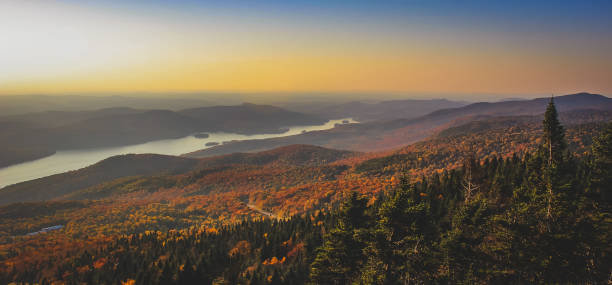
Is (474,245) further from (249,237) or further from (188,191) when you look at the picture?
(188,191)

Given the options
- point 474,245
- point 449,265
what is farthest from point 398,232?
point 474,245

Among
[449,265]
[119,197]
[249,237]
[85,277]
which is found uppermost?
[449,265]

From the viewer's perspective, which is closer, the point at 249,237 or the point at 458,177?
the point at 458,177

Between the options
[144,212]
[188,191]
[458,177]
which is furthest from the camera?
[188,191]

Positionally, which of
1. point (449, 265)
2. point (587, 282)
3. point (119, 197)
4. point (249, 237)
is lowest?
point (119, 197)

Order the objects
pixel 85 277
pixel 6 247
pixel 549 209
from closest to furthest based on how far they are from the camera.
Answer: pixel 549 209 → pixel 85 277 → pixel 6 247

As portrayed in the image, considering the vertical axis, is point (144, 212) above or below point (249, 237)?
below

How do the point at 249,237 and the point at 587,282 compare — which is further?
the point at 249,237

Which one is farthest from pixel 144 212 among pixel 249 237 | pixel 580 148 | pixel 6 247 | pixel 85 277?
pixel 580 148

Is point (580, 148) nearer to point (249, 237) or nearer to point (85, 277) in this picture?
point (249, 237)
